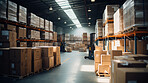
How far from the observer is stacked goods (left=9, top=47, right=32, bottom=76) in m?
4.32

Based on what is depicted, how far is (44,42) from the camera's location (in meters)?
10.7

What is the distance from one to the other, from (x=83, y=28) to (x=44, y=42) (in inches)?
680

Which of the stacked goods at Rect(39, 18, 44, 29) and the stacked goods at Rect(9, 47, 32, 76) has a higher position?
the stacked goods at Rect(39, 18, 44, 29)

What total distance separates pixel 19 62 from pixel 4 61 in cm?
87

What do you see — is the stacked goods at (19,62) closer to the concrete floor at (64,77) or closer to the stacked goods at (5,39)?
the concrete floor at (64,77)

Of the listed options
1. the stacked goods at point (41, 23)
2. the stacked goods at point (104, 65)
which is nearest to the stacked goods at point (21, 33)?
the stacked goods at point (41, 23)

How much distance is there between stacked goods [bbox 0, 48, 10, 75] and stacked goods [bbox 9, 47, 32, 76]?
255 millimetres

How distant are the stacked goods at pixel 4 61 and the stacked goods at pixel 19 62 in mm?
255

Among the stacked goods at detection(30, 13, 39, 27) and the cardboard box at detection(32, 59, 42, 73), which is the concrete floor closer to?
the cardboard box at detection(32, 59, 42, 73)

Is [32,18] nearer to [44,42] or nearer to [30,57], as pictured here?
[44,42]

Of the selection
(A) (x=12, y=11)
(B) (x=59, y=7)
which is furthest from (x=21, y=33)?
(B) (x=59, y=7)

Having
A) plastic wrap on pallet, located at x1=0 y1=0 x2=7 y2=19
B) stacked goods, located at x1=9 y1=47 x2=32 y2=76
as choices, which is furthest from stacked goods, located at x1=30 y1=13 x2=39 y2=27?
stacked goods, located at x1=9 y1=47 x2=32 y2=76

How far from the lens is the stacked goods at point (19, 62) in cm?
432

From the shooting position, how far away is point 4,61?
464 cm
